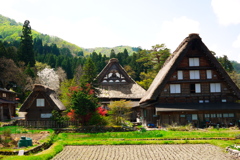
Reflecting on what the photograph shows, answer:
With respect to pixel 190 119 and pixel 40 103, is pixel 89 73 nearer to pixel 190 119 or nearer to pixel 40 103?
pixel 40 103

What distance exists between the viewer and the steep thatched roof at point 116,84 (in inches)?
1480

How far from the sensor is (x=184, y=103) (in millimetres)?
28547

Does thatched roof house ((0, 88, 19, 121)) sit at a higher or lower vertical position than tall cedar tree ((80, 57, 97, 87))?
lower

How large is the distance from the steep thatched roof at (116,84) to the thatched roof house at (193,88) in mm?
7743

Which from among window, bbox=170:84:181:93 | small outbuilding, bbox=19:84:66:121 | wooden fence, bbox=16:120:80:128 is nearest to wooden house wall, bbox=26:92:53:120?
small outbuilding, bbox=19:84:66:121

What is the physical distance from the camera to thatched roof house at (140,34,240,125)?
27.3 meters

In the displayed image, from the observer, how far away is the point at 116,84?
40625 mm

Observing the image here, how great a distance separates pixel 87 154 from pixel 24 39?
56.6 m

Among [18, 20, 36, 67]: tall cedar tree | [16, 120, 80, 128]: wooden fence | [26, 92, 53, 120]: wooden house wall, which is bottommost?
[16, 120, 80, 128]: wooden fence

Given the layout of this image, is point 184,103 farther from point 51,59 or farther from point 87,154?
point 51,59

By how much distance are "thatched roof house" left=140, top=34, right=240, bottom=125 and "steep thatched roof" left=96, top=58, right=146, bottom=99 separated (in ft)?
25.4

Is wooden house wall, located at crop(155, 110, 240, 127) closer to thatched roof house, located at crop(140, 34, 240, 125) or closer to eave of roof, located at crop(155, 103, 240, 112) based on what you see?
thatched roof house, located at crop(140, 34, 240, 125)

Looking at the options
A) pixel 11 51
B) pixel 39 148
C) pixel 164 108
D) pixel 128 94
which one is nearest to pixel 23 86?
pixel 11 51

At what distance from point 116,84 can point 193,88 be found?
14.8 meters
